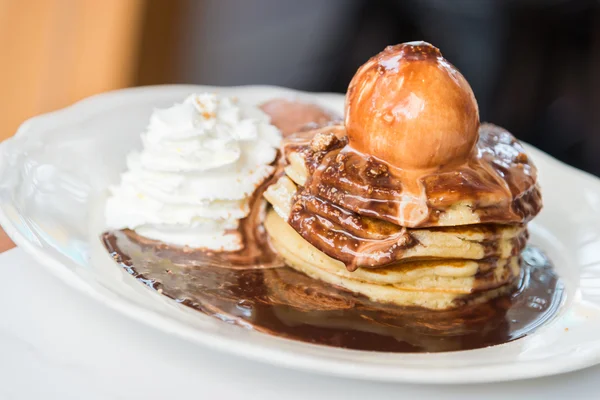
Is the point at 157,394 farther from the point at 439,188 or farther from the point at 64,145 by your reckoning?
the point at 64,145

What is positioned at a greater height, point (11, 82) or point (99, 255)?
point (99, 255)

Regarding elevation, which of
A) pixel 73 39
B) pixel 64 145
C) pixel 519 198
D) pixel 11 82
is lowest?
pixel 11 82

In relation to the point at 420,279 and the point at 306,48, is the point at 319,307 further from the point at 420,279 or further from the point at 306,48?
the point at 306,48

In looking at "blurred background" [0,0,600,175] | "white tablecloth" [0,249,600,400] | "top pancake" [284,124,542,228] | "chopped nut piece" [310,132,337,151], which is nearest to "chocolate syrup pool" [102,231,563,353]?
"white tablecloth" [0,249,600,400]

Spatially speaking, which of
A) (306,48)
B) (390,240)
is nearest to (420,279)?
(390,240)

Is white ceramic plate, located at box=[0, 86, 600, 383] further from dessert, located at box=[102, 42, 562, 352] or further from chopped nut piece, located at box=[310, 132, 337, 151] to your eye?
chopped nut piece, located at box=[310, 132, 337, 151]

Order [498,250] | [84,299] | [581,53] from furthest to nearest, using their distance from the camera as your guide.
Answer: [581,53] < [498,250] < [84,299]

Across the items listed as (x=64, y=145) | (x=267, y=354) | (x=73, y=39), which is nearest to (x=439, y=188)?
(x=267, y=354)
